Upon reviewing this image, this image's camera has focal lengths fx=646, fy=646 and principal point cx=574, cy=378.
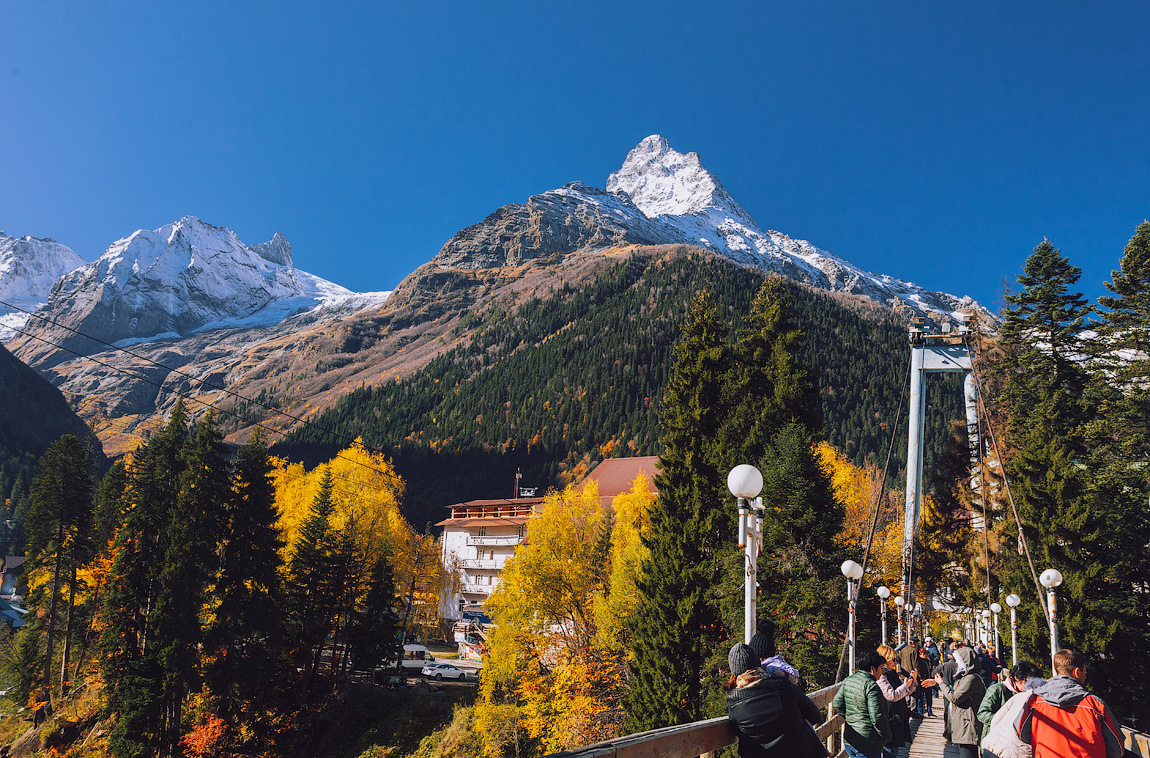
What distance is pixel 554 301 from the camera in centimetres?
17238

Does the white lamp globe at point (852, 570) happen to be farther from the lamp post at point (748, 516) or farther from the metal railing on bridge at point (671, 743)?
the metal railing on bridge at point (671, 743)

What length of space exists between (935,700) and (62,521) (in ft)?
142

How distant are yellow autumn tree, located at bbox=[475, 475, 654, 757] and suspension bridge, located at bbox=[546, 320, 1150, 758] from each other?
9689mm

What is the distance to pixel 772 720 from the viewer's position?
13.8 feet

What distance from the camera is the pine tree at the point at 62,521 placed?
36.1 m

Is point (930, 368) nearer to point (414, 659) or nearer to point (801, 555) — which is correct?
point (801, 555)

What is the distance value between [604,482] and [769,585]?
47.8m

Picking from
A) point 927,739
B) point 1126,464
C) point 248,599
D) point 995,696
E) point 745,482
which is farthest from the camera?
point 248,599

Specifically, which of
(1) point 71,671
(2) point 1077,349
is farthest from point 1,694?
(2) point 1077,349

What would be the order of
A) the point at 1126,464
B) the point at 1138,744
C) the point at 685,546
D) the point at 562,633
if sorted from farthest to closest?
1. the point at 562,633
2. the point at 1126,464
3. the point at 685,546
4. the point at 1138,744

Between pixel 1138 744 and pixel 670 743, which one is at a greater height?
pixel 670 743

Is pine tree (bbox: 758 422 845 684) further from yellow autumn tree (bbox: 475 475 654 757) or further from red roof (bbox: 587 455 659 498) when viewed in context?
red roof (bbox: 587 455 659 498)

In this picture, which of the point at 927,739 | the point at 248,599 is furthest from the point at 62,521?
the point at 927,739

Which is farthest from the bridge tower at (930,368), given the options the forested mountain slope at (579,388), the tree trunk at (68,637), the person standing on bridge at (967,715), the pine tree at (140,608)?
the forested mountain slope at (579,388)
